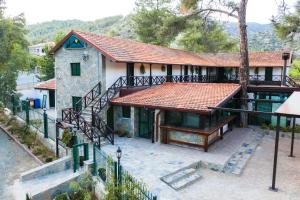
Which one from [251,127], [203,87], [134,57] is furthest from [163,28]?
[251,127]

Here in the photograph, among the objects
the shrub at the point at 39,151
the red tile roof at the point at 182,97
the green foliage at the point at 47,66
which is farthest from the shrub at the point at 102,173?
the green foliage at the point at 47,66

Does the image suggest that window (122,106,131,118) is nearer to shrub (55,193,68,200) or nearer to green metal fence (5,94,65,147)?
green metal fence (5,94,65,147)

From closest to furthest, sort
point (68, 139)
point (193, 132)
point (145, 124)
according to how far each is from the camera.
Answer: point (68, 139)
point (193, 132)
point (145, 124)

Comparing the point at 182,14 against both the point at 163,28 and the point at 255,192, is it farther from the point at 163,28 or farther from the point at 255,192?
the point at 255,192

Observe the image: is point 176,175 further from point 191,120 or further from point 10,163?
point 10,163

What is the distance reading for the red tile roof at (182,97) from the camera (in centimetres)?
1431

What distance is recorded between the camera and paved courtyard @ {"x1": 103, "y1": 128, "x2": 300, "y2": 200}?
10.1 meters

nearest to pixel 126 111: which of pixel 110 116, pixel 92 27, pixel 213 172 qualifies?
pixel 110 116

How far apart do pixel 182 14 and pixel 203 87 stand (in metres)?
7.79

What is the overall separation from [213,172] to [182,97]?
5.14m

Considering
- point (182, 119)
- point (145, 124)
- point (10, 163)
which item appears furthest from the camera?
point (145, 124)

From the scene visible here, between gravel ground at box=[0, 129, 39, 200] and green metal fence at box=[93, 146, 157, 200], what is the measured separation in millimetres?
3745

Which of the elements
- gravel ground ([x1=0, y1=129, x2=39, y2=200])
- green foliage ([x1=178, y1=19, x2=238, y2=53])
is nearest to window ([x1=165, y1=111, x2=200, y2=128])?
gravel ground ([x1=0, y1=129, x2=39, y2=200])

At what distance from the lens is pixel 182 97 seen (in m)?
16.0
